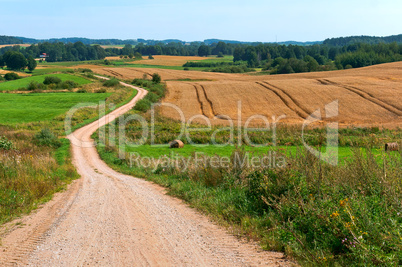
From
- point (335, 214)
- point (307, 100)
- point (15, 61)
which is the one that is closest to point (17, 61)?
point (15, 61)

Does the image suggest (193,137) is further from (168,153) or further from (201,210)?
(201,210)

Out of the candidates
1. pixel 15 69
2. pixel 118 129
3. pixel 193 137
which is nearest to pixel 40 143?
pixel 118 129

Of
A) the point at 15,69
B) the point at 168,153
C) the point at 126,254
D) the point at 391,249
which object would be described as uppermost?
the point at 15,69

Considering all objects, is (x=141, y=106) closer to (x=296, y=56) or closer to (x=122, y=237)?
(x=122, y=237)

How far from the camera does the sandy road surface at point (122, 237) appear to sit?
Answer: 6820mm

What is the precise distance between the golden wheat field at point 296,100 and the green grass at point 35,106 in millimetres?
13905

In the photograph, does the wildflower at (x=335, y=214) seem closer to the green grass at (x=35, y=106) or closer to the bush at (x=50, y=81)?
the green grass at (x=35, y=106)

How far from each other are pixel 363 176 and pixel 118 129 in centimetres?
3103

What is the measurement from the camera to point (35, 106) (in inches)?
2116

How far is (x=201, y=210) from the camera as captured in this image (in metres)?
10.1

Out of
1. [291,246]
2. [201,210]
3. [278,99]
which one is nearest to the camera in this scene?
[291,246]

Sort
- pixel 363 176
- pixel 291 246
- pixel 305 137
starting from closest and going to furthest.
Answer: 1. pixel 291 246
2. pixel 363 176
3. pixel 305 137

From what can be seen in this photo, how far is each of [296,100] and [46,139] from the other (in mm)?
36128

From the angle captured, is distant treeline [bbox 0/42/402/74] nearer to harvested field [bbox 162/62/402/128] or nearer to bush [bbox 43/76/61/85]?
harvested field [bbox 162/62/402/128]
